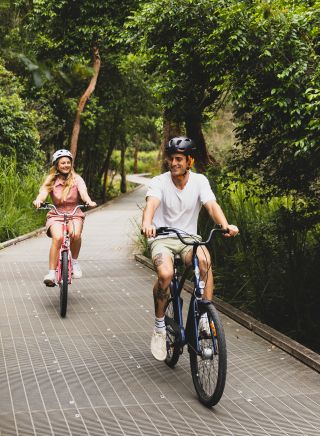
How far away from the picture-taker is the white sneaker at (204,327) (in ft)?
14.5

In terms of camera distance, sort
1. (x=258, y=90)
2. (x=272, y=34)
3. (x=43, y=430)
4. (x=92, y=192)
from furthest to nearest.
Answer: (x=92, y=192), (x=258, y=90), (x=272, y=34), (x=43, y=430)

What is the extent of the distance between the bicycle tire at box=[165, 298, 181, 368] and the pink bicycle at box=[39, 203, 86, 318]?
2.04 m

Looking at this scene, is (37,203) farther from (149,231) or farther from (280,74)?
(280,74)

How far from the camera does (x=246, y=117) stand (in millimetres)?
8109

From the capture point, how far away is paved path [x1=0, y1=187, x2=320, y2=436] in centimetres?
411

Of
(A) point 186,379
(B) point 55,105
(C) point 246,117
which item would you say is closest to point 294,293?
(C) point 246,117

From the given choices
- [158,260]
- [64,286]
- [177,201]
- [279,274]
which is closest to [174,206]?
[177,201]

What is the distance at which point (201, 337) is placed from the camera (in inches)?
177

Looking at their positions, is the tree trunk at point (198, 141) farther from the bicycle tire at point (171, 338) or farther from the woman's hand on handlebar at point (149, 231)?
the woman's hand on handlebar at point (149, 231)

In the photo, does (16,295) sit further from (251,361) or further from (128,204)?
(128,204)

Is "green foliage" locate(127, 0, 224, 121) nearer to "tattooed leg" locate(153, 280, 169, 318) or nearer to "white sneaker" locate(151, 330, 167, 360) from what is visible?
"tattooed leg" locate(153, 280, 169, 318)

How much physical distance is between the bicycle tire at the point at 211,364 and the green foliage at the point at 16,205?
36.1 ft

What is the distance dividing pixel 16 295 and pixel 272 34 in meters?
4.95

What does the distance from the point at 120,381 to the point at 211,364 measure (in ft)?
3.23
